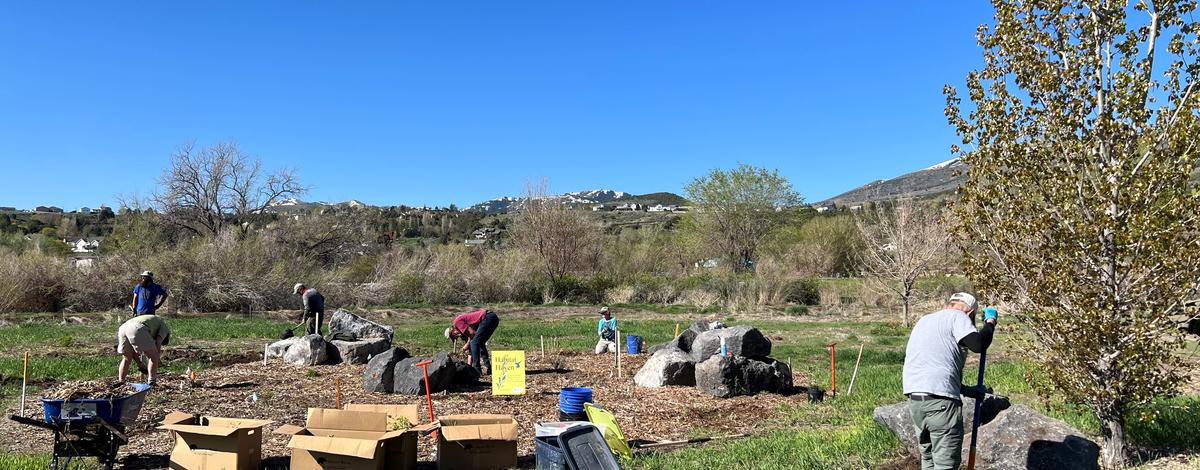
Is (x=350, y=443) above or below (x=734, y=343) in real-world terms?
below

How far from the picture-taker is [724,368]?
38.0 ft

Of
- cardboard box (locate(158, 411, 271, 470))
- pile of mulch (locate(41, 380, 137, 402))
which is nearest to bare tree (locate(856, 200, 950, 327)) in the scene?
cardboard box (locate(158, 411, 271, 470))

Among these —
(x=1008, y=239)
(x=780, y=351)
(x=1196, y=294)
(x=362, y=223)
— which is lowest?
(x=780, y=351)

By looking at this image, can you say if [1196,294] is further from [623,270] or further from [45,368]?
[623,270]

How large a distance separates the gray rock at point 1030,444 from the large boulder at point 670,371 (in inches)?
219

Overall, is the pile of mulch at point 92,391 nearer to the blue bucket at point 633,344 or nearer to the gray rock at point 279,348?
the gray rock at point 279,348

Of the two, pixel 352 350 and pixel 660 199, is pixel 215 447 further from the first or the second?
pixel 660 199

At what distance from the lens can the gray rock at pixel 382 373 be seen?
38.7 feet

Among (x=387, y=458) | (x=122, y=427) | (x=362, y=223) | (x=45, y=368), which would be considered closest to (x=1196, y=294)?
(x=387, y=458)

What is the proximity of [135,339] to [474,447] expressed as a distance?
21.0 ft

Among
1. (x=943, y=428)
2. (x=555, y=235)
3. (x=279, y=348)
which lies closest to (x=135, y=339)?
(x=279, y=348)

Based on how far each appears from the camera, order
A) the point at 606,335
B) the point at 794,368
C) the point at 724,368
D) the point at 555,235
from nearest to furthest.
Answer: the point at 724,368
the point at 794,368
the point at 606,335
the point at 555,235

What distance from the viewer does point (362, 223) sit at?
43406mm

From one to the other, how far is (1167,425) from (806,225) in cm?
4351
